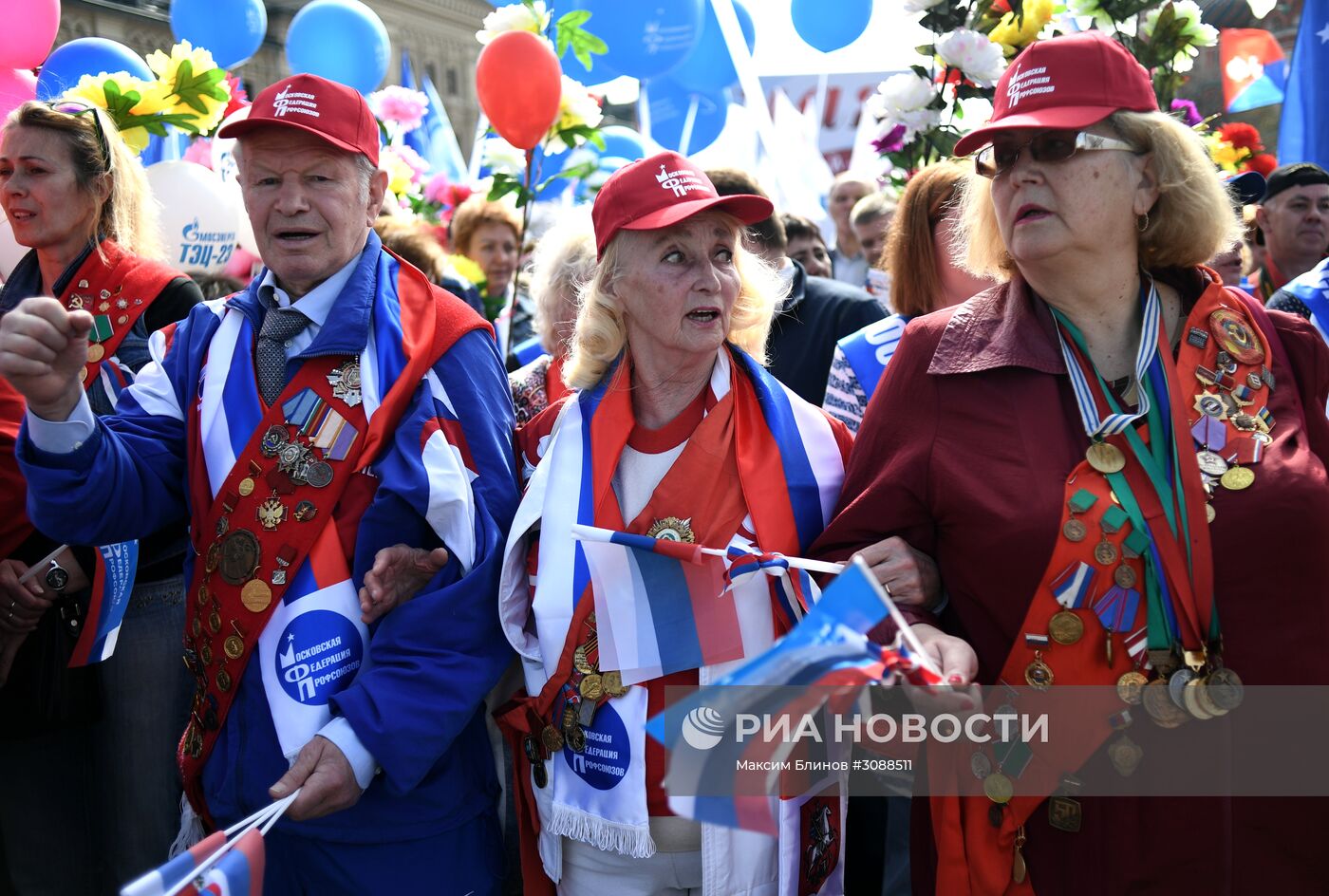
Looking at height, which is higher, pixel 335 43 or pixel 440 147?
pixel 440 147

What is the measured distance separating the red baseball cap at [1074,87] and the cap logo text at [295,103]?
1413 mm

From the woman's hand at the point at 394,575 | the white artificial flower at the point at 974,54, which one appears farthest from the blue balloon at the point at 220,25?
the woman's hand at the point at 394,575

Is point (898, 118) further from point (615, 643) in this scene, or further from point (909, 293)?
point (615, 643)

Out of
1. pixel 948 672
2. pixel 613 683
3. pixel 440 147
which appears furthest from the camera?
pixel 440 147

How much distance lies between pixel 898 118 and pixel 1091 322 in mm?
2325

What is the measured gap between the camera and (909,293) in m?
3.82

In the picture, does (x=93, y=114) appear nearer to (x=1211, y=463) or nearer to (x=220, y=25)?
(x=1211, y=463)

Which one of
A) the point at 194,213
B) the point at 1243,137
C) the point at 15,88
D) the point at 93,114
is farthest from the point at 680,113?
the point at 93,114

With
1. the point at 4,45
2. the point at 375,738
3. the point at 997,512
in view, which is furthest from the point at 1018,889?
the point at 4,45

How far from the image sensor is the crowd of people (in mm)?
2209

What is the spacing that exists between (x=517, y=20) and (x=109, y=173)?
277 cm

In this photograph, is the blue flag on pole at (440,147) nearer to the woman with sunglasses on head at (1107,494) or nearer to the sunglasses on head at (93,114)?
the sunglasses on head at (93,114)

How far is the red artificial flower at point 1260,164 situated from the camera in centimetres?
570

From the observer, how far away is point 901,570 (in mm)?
2326
